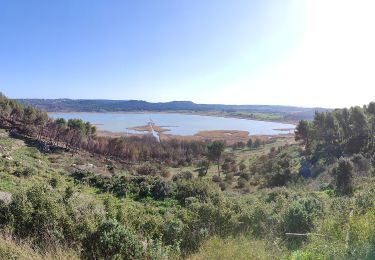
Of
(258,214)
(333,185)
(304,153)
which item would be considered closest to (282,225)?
(258,214)

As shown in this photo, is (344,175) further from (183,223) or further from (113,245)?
(113,245)

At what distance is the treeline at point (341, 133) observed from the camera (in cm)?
Result: 3856

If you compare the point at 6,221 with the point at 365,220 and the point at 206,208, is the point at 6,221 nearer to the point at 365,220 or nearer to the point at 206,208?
the point at 206,208

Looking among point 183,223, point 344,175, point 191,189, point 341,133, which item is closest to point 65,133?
point 191,189

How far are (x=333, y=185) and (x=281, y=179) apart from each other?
10.9 m

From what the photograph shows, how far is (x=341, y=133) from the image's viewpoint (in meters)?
44.7

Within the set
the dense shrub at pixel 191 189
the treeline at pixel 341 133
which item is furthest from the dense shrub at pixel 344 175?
the treeline at pixel 341 133

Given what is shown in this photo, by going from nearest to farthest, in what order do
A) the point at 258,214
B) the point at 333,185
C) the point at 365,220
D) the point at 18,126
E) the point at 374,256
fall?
the point at 374,256 < the point at 365,220 < the point at 258,214 < the point at 333,185 < the point at 18,126

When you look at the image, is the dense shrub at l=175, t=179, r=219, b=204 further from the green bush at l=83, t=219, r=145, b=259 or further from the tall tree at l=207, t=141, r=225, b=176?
the tall tree at l=207, t=141, r=225, b=176

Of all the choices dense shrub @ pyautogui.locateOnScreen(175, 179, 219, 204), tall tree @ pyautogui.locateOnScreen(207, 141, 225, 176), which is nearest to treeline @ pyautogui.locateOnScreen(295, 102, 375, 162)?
tall tree @ pyautogui.locateOnScreen(207, 141, 225, 176)

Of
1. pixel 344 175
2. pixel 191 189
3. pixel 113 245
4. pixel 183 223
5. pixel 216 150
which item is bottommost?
pixel 216 150

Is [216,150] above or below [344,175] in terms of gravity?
below

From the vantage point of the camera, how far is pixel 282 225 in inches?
414

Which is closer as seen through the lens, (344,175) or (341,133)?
(344,175)
